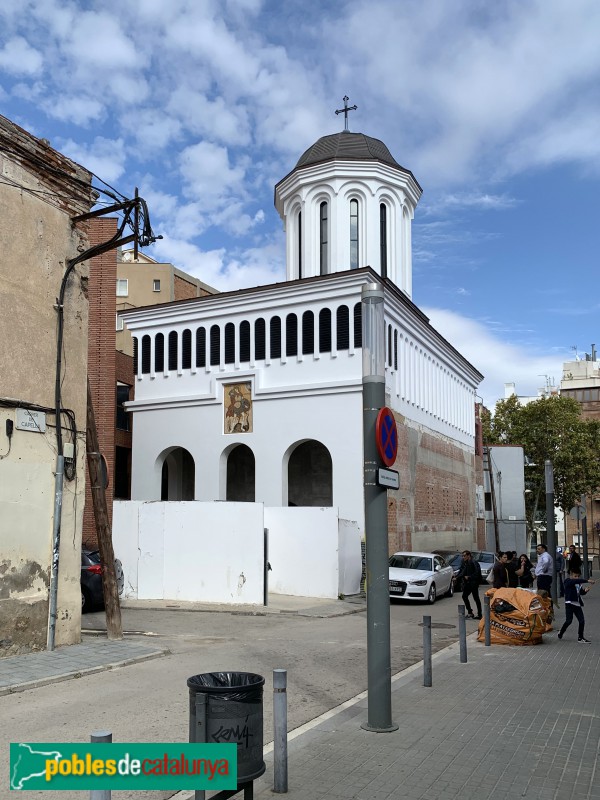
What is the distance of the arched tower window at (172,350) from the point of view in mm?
34875

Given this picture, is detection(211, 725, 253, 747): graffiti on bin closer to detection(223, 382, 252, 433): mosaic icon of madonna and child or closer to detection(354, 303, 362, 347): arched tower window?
detection(354, 303, 362, 347): arched tower window

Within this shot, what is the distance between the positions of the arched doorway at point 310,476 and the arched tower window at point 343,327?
5594 mm

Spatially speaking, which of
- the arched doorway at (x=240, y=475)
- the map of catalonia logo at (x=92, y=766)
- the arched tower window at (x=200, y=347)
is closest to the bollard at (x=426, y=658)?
the map of catalonia logo at (x=92, y=766)

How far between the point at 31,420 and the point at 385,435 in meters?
6.38

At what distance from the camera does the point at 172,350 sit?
35062mm

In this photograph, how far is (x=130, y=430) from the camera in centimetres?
3662

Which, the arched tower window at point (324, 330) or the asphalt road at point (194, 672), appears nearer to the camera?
the asphalt road at point (194, 672)

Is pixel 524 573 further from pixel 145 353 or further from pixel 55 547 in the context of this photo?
pixel 145 353

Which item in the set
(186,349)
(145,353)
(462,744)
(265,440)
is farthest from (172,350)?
(462,744)

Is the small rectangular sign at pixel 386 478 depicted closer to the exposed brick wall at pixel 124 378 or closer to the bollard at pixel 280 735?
the bollard at pixel 280 735

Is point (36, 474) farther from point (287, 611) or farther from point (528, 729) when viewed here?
point (287, 611)

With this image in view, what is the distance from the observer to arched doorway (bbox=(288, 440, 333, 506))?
3419 cm

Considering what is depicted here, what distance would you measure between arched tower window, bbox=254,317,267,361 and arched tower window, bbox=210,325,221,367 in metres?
1.98

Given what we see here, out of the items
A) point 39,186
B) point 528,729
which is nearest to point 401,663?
point 528,729
